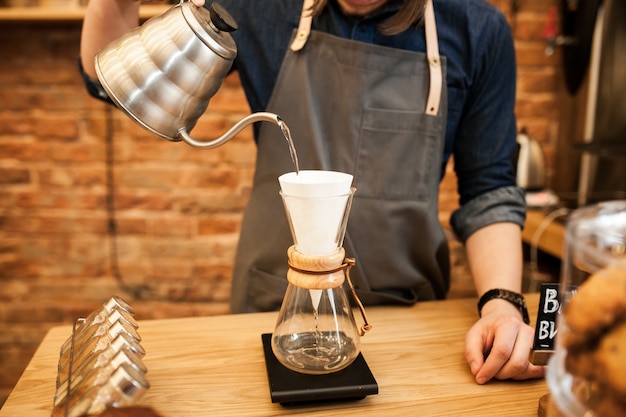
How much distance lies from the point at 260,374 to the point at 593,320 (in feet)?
1.53

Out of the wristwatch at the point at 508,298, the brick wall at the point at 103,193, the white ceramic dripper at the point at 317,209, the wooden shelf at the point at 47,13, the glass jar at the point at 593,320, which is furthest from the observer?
the brick wall at the point at 103,193

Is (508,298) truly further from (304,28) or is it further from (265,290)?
(304,28)

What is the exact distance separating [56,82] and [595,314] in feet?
6.37

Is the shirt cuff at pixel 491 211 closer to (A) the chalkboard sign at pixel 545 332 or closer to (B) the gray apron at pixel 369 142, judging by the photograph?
(B) the gray apron at pixel 369 142

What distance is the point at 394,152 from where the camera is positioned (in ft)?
3.72

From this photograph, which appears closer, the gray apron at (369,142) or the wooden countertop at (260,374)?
the wooden countertop at (260,374)

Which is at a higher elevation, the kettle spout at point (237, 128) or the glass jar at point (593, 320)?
the kettle spout at point (237, 128)

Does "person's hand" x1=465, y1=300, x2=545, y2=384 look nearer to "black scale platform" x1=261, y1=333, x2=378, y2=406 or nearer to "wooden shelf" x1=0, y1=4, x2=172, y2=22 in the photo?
"black scale platform" x1=261, y1=333, x2=378, y2=406

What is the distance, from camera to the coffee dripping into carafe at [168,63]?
2.54 ft

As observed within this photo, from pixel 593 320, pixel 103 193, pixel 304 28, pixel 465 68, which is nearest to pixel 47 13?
pixel 103 193

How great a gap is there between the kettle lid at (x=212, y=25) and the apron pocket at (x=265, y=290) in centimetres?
50

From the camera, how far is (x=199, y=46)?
774mm

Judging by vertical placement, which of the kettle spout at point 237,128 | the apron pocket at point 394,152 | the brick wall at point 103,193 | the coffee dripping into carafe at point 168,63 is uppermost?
the coffee dripping into carafe at point 168,63

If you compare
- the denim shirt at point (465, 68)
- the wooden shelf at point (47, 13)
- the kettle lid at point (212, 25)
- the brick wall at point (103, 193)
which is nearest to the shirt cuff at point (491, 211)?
the denim shirt at point (465, 68)
